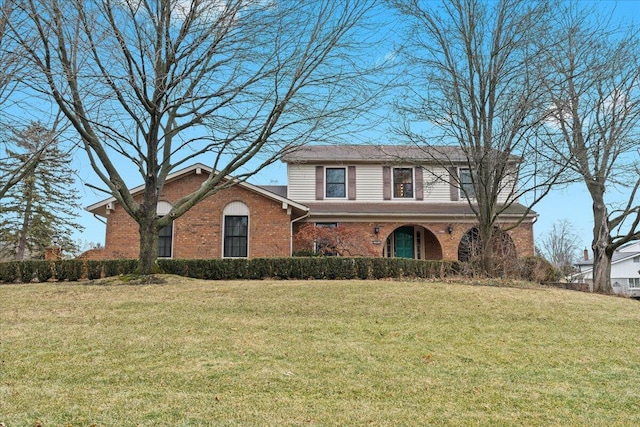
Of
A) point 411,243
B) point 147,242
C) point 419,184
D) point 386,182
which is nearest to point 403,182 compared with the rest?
point 419,184

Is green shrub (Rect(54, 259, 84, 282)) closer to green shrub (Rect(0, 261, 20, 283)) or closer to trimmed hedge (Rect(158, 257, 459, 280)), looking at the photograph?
green shrub (Rect(0, 261, 20, 283))

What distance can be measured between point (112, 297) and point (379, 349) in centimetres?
598

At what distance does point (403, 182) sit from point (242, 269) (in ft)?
35.2

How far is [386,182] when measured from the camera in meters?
21.6

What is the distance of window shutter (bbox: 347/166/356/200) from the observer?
842 inches

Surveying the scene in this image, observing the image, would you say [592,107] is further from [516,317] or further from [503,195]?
[516,317]

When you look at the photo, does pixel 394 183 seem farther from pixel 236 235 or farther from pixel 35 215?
pixel 35 215

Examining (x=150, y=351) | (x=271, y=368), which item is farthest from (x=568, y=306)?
(x=150, y=351)

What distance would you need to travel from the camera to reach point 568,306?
368 inches

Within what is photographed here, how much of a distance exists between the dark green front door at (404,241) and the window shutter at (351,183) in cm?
277

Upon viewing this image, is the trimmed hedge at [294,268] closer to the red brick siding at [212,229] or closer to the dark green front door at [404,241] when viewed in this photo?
the red brick siding at [212,229]

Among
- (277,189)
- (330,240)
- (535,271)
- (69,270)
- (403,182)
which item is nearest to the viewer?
(69,270)

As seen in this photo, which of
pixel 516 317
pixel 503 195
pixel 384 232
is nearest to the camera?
pixel 516 317

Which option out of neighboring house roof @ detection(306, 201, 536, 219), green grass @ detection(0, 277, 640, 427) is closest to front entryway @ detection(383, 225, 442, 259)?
neighboring house roof @ detection(306, 201, 536, 219)
